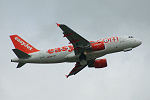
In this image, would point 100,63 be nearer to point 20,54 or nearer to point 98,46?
point 98,46

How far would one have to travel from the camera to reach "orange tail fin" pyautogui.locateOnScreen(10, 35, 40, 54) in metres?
72.1

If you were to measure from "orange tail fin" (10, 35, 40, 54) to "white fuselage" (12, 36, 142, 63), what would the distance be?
212cm

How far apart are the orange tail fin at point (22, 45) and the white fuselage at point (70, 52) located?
2.12 metres

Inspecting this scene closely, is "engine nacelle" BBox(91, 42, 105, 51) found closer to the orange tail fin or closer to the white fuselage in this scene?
the white fuselage

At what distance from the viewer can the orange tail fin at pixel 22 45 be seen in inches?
2837

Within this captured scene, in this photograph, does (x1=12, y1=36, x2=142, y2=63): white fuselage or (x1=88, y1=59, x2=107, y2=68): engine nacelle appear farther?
(x1=88, y1=59, x2=107, y2=68): engine nacelle

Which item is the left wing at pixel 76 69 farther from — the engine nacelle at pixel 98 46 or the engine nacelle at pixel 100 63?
the engine nacelle at pixel 98 46

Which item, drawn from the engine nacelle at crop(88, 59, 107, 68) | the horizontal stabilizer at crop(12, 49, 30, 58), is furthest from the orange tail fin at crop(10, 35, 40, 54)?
the engine nacelle at crop(88, 59, 107, 68)

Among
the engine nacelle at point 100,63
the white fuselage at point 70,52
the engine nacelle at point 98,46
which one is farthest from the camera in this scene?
the engine nacelle at point 100,63

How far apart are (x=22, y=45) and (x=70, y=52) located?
1119 cm

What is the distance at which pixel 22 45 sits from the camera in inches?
2859

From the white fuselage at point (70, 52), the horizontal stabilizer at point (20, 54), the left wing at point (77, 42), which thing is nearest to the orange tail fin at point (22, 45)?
the white fuselage at point (70, 52)

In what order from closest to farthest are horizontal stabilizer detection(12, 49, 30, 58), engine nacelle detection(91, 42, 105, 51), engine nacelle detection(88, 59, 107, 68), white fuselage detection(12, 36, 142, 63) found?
horizontal stabilizer detection(12, 49, 30, 58) < engine nacelle detection(91, 42, 105, 51) < white fuselage detection(12, 36, 142, 63) < engine nacelle detection(88, 59, 107, 68)

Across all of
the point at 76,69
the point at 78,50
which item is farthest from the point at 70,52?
the point at 76,69
